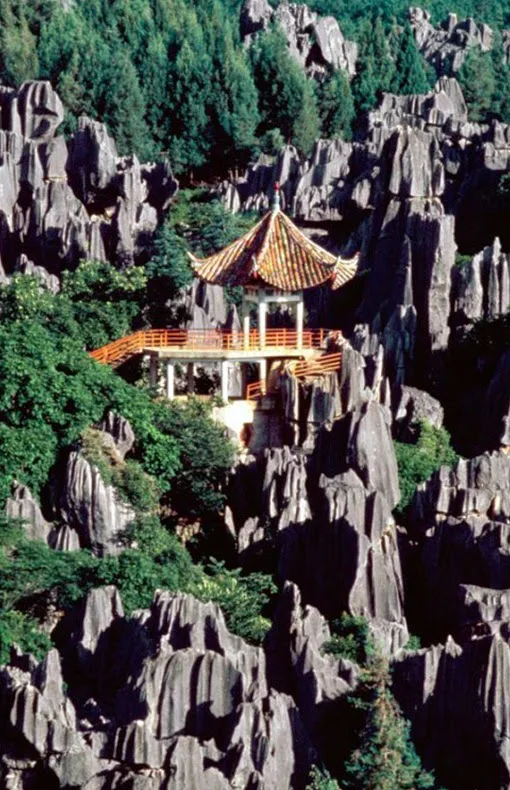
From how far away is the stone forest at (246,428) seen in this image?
193 ft

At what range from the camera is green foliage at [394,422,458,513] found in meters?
72.1

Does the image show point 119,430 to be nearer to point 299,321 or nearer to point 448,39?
point 299,321

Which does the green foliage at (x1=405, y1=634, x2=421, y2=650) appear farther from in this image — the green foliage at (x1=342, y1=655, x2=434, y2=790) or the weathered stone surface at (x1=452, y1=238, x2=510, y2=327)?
the weathered stone surface at (x1=452, y1=238, x2=510, y2=327)

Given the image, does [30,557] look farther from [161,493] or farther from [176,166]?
[176,166]

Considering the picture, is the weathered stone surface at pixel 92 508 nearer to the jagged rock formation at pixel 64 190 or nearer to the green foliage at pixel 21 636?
the green foliage at pixel 21 636

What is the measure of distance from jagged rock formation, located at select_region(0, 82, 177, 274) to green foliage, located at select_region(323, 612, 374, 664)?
20.4 metres

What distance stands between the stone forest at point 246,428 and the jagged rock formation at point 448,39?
8744 millimetres

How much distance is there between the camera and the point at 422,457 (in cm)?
7325

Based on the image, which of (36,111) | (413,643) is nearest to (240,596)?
(413,643)

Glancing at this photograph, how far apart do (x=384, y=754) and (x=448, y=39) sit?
61.8m

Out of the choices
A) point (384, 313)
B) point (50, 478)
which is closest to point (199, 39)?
point (384, 313)

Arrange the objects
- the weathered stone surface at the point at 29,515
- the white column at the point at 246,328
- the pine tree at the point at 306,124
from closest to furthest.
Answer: the weathered stone surface at the point at 29,515
the white column at the point at 246,328
the pine tree at the point at 306,124

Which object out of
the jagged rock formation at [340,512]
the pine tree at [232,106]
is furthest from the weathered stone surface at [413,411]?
the pine tree at [232,106]

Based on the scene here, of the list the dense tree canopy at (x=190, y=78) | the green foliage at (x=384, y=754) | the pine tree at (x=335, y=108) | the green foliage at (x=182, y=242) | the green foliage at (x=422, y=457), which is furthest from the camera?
the pine tree at (x=335, y=108)
